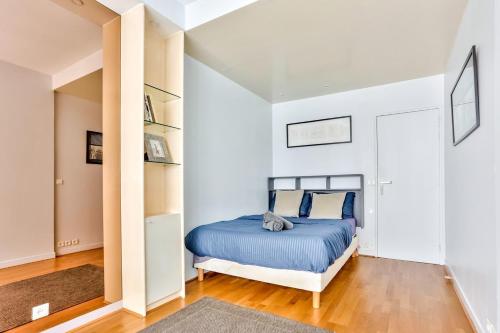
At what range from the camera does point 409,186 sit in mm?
3697

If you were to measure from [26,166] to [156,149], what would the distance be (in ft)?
7.82

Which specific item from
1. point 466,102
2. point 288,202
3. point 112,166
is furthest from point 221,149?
point 466,102

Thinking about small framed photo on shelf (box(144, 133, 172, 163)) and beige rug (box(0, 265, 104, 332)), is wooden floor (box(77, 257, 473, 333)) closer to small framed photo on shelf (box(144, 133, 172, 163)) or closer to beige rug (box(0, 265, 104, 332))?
beige rug (box(0, 265, 104, 332))

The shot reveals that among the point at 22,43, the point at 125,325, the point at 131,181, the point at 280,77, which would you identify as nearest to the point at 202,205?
the point at 131,181

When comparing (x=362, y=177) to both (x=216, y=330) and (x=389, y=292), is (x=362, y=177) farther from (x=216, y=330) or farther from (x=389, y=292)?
(x=216, y=330)

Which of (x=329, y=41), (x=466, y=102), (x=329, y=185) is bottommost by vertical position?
(x=329, y=185)

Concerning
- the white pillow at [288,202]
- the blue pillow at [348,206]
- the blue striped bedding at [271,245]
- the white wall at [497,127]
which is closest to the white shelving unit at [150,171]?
the blue striped bedding at [271,245]

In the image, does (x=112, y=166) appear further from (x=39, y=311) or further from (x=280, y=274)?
(x=280, y=274)

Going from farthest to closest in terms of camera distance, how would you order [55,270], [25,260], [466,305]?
[25,260] < [55,270] < [466,305]

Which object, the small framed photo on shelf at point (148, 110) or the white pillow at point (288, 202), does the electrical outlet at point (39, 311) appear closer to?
the small framed photo on shelf at point (148, 110)

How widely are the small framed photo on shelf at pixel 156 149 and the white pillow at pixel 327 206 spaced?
2227 millimetres

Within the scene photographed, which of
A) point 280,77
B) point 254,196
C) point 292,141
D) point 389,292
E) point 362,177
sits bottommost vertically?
point 389,292

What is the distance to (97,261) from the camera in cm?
Result: 345

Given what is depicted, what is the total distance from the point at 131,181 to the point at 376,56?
2.86 meters
